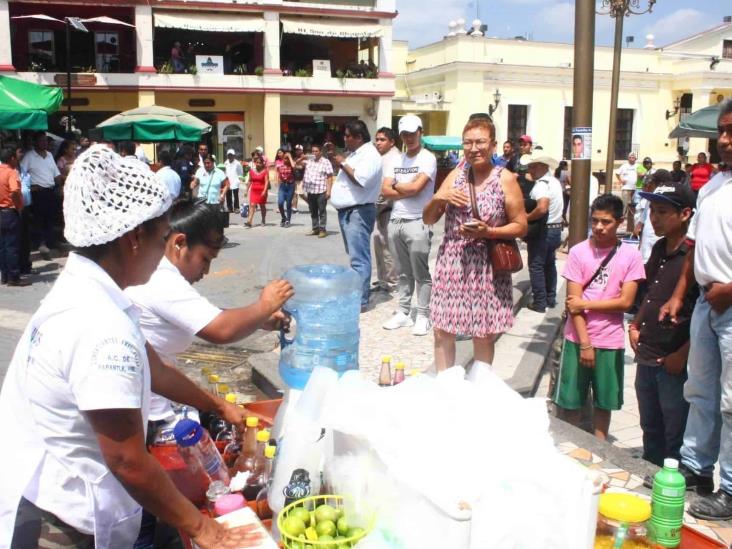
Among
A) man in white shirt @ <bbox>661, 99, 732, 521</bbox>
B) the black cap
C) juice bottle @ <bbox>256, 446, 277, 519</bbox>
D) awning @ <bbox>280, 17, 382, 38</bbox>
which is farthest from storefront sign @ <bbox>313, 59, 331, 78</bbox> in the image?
juice bottle @ <bbox>256, 446, 277, 519</bbox>

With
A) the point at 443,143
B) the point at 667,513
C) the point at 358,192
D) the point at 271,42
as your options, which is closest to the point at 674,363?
the point at 667,513

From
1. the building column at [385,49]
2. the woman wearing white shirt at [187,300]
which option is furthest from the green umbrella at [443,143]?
the woman wearing white shirt at [187,300]

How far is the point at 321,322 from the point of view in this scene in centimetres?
435

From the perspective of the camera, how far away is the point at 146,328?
2928 mm

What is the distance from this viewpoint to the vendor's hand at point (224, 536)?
1926mm

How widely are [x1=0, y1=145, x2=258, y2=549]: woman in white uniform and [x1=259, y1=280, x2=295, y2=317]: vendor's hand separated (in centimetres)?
93

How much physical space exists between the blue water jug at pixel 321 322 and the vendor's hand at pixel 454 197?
0.89m

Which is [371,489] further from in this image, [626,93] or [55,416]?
[626,93]

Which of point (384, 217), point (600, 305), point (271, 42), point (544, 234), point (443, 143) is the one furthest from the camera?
point (443, 143)

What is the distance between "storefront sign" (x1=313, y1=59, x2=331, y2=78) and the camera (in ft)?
95.2

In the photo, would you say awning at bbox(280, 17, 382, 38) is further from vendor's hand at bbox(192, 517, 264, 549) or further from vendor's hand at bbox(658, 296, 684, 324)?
vendor's hand at bbox(192, 517, 264, 549)

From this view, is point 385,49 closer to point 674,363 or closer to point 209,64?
point 209,64

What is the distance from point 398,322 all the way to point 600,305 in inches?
120

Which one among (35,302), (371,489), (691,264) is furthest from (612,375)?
(35,302)
